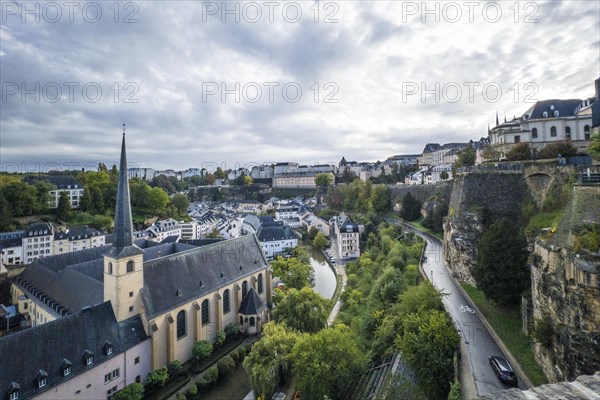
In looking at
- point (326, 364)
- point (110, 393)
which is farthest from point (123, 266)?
point (326, 364)

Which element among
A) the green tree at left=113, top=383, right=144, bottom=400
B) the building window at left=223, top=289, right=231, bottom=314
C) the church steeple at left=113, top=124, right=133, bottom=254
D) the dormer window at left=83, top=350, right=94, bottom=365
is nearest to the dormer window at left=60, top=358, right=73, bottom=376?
the dormer window at left=83, top=350, right=94, bottom=365

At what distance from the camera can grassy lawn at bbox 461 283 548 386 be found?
1355 cm

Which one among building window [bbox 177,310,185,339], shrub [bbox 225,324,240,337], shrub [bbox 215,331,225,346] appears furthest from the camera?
shrub [bbox 225,324,240,337]

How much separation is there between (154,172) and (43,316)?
472ft

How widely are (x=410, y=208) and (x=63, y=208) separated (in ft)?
187

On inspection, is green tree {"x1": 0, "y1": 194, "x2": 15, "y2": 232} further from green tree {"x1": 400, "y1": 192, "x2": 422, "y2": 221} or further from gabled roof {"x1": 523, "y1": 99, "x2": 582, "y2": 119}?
gabled roof {"x1": 523, "y1": 99, "x2": 582, "y2": 119}

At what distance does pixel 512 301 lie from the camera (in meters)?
18.3

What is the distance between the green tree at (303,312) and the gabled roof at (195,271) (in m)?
6.39

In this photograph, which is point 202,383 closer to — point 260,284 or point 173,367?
point 173,367

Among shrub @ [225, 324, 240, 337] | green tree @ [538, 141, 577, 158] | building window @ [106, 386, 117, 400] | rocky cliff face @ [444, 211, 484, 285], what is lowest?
building window @ [106, 386, 117, 400]

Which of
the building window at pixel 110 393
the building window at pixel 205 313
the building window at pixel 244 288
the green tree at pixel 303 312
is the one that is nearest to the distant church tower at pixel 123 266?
the building window at pixel 110 393

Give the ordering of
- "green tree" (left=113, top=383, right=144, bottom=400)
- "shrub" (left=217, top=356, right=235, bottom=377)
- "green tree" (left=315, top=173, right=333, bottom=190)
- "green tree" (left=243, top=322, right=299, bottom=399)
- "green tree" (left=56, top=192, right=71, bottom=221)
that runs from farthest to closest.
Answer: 1. "green tree" (left=315, top=173, right=333, bottom=190)
2. "green tree" (left=56, top=192, right=71, bottom=221)
3. "shrub" (left=217, top=356, right=235, bottom=377)
4. "green tree" (left=113, top=383, right=144, bottom=400)
5. "green tree" (left=243, top=322, right=299, bottom=399)

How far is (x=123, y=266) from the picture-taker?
18.8 m

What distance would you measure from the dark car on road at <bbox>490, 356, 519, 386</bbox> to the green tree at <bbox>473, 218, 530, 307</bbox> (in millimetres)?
5122
